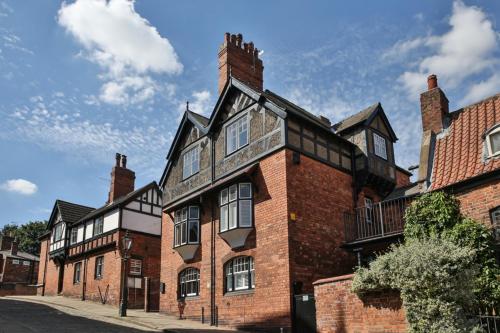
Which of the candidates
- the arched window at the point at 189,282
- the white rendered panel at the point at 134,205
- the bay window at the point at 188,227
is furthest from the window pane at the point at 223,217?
the white rendered panel at the point at 134,205

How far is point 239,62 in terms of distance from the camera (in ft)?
86.0

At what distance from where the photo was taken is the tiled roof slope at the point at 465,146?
16031 mm

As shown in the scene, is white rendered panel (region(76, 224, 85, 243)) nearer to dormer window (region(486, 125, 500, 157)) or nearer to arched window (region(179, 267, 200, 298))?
arched window (region(179, 267, 200, 298))

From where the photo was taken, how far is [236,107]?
22.7 meters

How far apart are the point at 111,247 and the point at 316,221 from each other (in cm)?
1889

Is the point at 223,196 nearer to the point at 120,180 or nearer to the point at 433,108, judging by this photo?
the point at 433,108

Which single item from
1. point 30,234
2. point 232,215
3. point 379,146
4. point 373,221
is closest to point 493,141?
point 373,221

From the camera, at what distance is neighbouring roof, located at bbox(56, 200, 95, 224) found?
134 feet

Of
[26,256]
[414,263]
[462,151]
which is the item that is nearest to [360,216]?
[462,151]

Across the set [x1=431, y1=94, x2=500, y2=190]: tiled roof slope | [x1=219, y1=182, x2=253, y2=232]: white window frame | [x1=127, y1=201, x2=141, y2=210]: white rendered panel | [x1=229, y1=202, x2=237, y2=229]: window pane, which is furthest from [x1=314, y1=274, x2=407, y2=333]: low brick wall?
[x1=127, y1=201, x2=141, y2=210]: white rendered panel

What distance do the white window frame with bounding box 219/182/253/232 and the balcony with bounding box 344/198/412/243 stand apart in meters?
4.29

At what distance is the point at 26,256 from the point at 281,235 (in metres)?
52.8

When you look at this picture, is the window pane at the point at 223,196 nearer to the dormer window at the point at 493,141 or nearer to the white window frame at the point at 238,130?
the white window frame at the point at 238,130

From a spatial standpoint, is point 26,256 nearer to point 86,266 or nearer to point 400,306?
point 86,266
